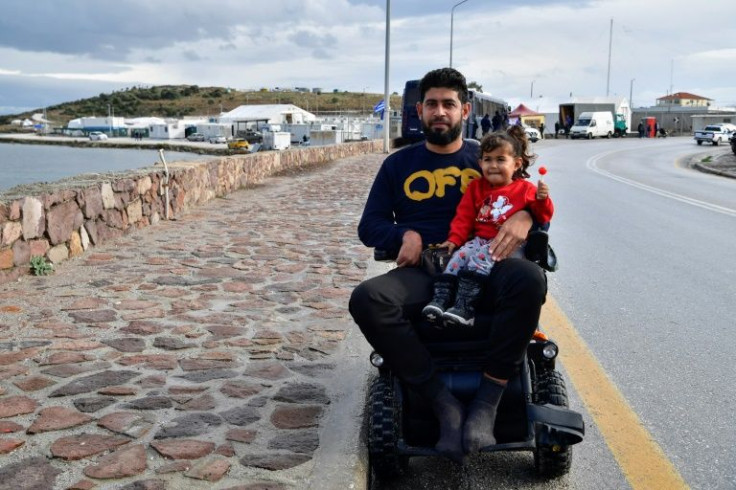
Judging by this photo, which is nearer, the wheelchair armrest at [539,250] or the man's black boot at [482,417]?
the man's black boot at [482,417]

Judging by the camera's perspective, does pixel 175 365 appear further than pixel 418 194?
Yes

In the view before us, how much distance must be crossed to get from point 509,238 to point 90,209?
19.2 feet

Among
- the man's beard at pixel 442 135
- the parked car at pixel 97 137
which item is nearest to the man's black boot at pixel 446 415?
the man's beard at pixel 442 135

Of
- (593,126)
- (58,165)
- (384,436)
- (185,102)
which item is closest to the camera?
(384,436)

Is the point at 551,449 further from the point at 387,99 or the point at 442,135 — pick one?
the point at 387,99

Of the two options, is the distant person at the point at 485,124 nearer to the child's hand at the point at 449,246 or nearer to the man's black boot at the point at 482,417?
the child's hand at the point at 449,246

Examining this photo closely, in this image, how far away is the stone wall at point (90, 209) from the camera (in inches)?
260

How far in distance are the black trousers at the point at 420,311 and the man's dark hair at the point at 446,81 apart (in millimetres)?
989

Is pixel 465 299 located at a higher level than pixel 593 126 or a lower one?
lower

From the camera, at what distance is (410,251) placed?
3.57 metres

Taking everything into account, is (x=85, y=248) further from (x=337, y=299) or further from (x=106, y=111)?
(x=106, y=111)

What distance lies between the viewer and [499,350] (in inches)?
123

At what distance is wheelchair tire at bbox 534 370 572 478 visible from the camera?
3.23 metres

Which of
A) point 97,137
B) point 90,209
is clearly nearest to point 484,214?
point 90,209
